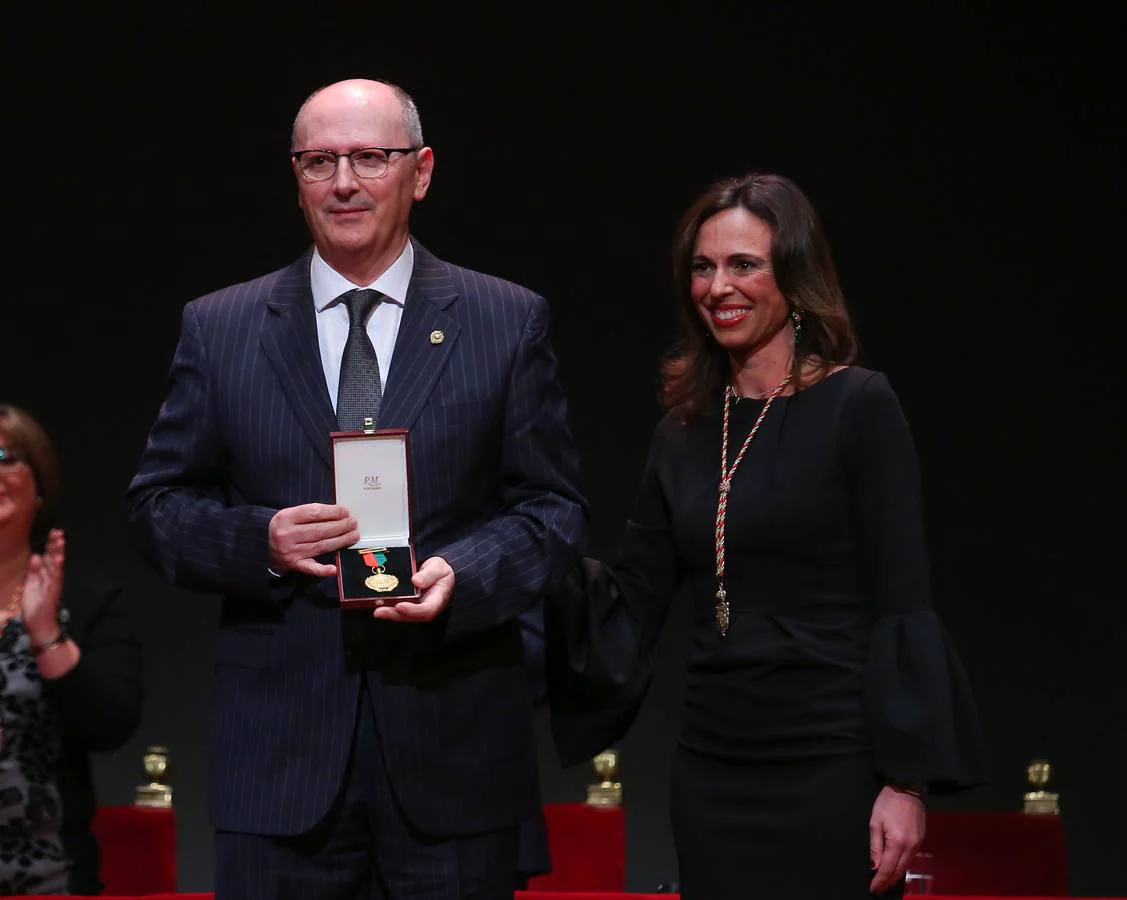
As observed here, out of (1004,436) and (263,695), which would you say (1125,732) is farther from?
(263,695)

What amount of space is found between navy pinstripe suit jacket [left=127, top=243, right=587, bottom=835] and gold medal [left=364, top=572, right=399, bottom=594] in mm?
93

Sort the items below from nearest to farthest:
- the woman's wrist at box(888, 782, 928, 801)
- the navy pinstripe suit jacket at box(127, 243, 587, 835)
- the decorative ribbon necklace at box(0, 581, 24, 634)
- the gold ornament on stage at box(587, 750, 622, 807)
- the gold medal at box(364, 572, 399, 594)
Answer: the gold medal at box(364, 572, 399, 594)
the navy pinstripe suit jacket at box(127, 243, 587, 835)
the woman's wrist at box(888, 782, 928, 801)
the decorative ribbon necklace at box(0, 581, 24, 634)
the gold ornament on stage at box(587, 750, 622, 807)

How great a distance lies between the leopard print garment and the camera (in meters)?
2.70

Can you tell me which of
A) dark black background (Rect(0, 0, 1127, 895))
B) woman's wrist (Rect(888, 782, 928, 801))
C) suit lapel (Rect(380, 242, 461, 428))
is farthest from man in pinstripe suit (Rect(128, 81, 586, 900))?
dark black background (Rect(0, 0, 1127, 895))

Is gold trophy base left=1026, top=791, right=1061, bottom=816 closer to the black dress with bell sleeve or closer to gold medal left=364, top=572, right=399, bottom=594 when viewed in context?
the black dress with bell sleeve

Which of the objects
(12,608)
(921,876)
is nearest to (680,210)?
(921,876)

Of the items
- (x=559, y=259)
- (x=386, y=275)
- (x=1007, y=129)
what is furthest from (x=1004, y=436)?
(x=386, y=275)

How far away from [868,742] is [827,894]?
0.19 metres

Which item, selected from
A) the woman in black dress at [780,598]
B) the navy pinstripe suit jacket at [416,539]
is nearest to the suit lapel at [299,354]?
the navy pinstripe suit jacket at [416,539]

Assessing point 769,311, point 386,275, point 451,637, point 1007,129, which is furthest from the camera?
point 1007,129

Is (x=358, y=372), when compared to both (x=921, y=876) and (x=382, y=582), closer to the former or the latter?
(x=382, y=582)

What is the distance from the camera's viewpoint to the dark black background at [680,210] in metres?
3.77

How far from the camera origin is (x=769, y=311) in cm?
219

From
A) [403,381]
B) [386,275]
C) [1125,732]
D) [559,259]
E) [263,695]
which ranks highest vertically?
[559,259]
